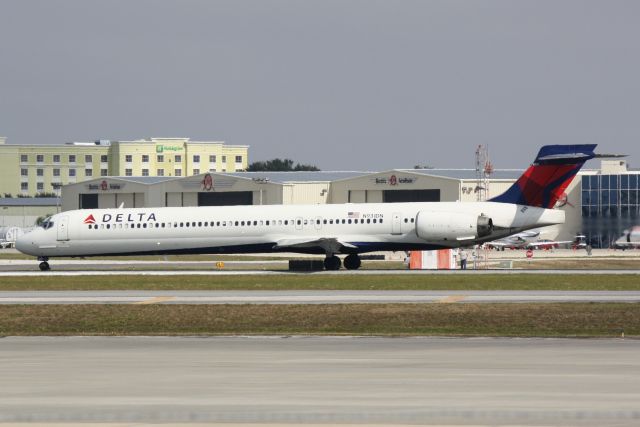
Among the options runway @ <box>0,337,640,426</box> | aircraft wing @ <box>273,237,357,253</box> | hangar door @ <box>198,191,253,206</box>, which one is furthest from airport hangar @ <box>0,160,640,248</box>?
runway @ <box>0,337,640,426</box>

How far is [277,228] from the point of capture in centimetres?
6306

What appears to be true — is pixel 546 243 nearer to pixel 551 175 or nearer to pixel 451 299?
pixel 551 175

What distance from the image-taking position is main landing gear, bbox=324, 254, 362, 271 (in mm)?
62719

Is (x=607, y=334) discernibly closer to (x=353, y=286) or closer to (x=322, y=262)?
(x=353, y=286)

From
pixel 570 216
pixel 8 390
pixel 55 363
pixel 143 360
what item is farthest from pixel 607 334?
pixel 570 216

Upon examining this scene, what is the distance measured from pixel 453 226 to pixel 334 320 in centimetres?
2604

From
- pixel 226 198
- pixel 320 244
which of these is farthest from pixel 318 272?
pixel 226 198

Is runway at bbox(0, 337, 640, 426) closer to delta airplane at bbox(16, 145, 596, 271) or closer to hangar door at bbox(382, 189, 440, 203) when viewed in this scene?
delta airplane at bbox(16, 145, 596, 271)

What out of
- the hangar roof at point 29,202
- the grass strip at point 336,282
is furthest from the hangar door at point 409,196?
the hangar roof at point 29,202

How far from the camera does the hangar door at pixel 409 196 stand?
390ft

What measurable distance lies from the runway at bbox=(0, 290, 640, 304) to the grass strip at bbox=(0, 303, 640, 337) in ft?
7.13

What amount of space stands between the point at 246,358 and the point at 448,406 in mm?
8083

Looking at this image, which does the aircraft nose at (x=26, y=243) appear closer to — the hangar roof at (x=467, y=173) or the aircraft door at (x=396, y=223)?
the aircraft door at (x=396, y=223)

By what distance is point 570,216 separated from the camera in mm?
115562
